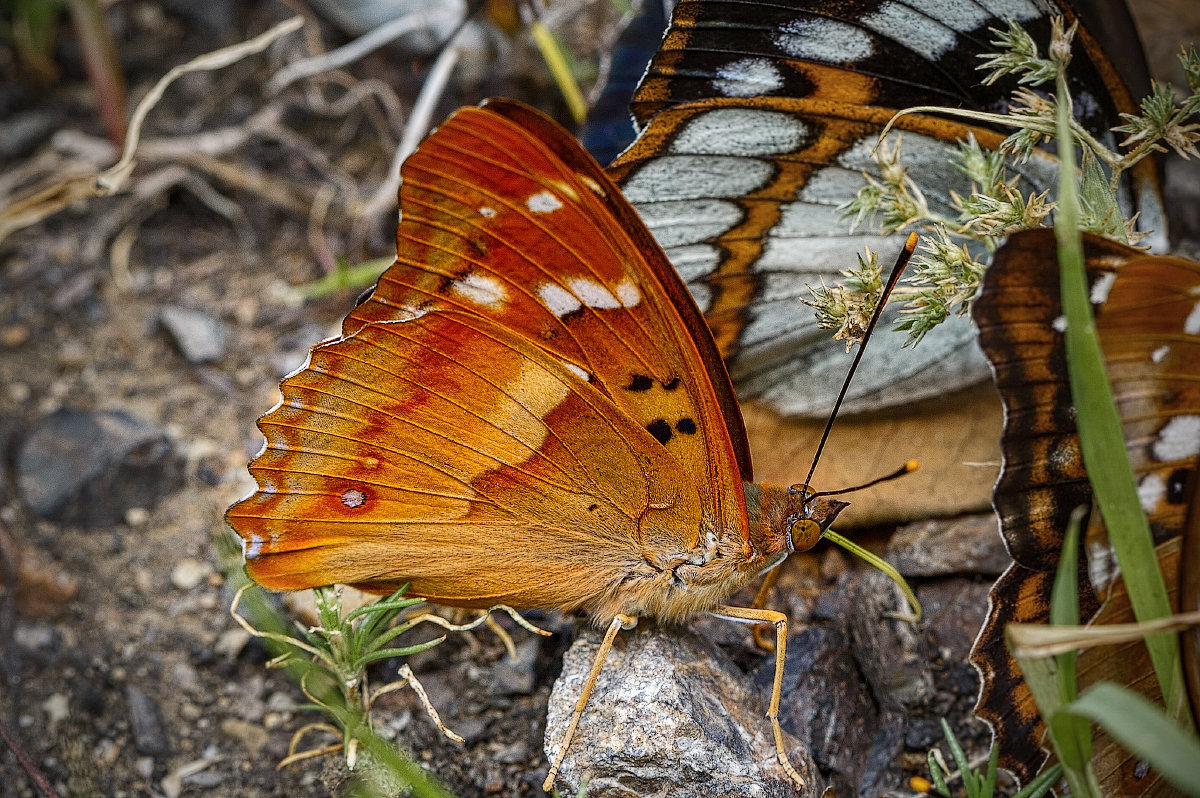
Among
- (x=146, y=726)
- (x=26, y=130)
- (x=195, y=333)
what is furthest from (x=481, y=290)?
(x=26, y=130)

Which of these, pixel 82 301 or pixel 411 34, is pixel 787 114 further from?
pixel 82 301

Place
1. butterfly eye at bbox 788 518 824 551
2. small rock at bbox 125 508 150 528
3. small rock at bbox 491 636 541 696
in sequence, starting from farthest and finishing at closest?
small rock at bbox 125 508 150 528 → small rock at bbox 491 636 541 696 → butterfly eye at bbox 788 518 824 551

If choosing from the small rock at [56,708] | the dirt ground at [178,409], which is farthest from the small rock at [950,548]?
the small rock at [56,708]

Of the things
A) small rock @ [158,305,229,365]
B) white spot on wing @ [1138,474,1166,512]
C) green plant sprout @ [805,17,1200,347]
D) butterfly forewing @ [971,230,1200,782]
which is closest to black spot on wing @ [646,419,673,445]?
green plant sprout @ [805,17,1200,347]

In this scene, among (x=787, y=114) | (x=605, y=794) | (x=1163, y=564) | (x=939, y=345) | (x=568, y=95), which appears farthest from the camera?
(x=568, y=95)

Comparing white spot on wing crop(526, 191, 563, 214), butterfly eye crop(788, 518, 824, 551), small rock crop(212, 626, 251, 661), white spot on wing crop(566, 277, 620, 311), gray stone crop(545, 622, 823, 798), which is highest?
white spot on wing crop(526, 191, 563, 214)

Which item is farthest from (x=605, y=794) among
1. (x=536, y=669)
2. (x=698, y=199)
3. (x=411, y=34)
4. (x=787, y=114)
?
(x=411, y=34)

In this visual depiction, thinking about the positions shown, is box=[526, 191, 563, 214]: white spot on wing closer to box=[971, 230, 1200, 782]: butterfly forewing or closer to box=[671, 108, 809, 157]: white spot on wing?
box=[671, 108, 809, 157]: white spot on wing
